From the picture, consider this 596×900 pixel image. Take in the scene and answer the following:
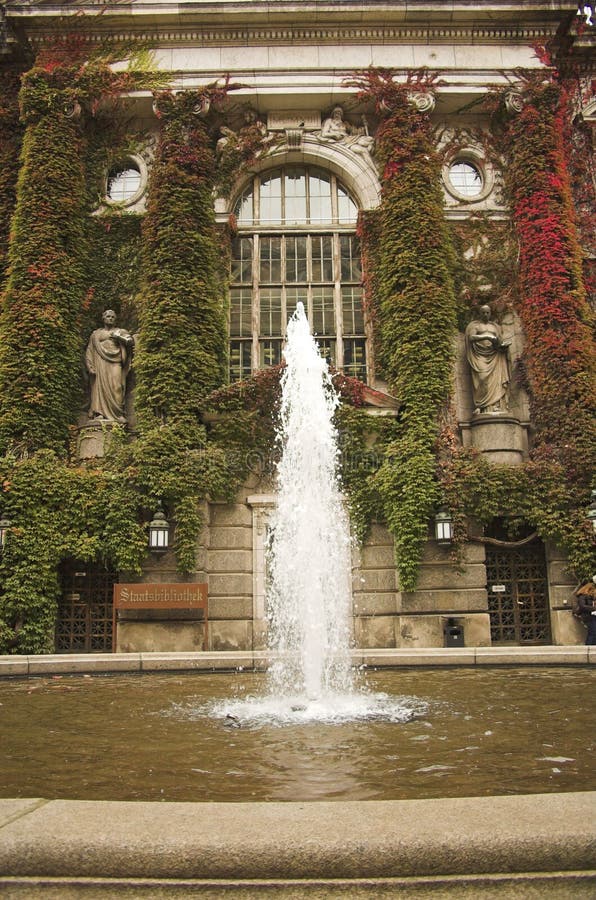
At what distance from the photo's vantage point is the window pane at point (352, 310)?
2042 cm

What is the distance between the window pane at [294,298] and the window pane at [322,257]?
1.80 ft

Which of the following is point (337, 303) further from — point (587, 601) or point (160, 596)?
point (587, 601)

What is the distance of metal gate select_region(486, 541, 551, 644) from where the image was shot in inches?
693

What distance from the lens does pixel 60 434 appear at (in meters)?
18.1

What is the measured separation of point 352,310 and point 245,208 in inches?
179

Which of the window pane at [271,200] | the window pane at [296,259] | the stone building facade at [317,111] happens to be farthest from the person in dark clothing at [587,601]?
the window pane at [271,200]

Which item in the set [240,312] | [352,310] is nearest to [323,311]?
[352,310]

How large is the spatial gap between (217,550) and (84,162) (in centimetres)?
1158

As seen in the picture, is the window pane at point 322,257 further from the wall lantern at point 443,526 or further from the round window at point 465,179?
the wall lantern at point 443,526

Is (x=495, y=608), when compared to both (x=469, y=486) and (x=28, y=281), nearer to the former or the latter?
(x=469, y=486)

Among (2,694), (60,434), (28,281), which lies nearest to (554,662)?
(2,694)

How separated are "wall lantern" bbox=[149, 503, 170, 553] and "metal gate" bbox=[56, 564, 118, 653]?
1.74 meters

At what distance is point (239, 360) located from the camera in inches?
799

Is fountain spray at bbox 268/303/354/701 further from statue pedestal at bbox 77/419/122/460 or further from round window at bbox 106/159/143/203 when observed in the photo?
round window at bbox 106/159/143/203
